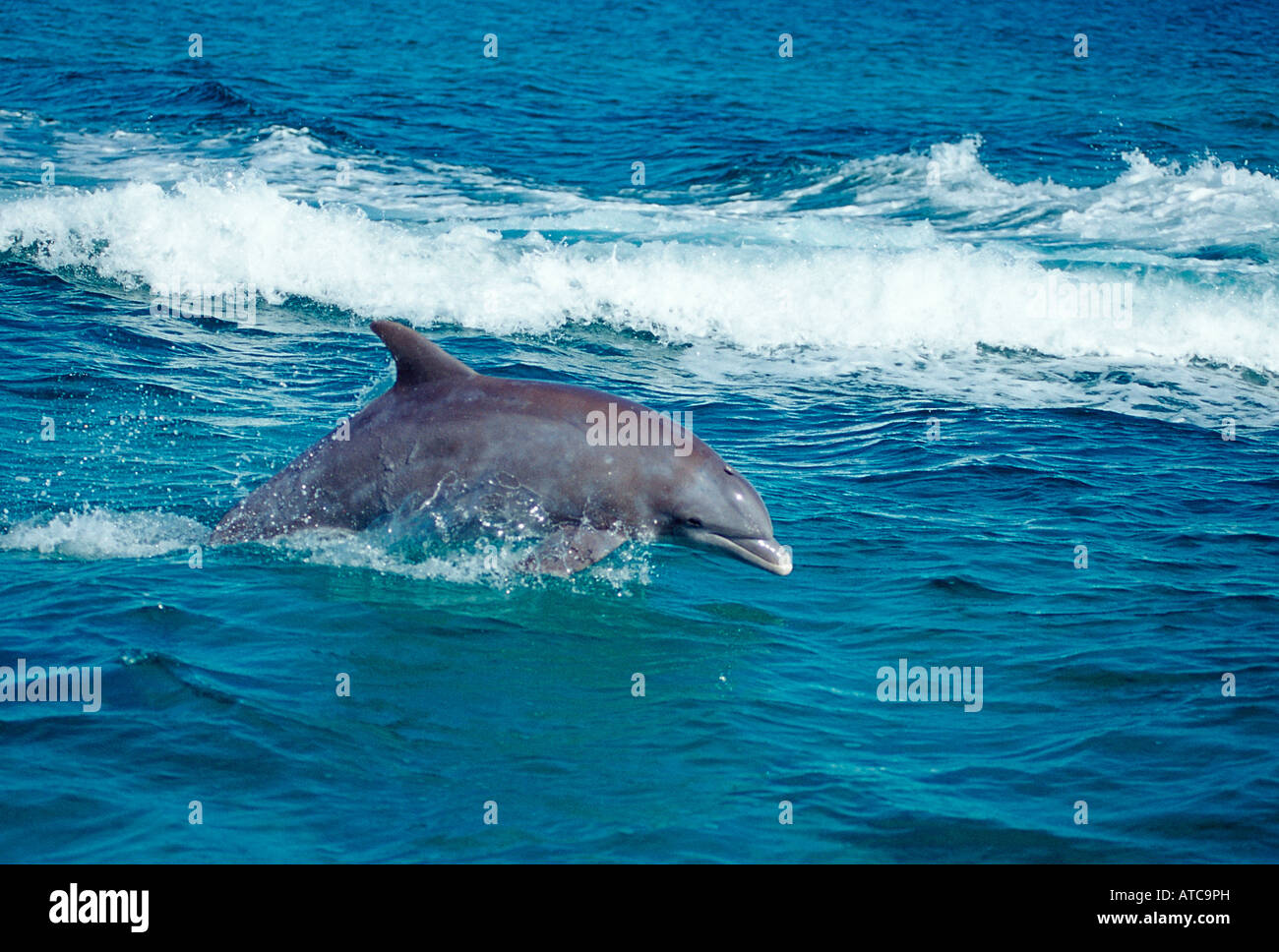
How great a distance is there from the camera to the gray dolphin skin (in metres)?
10.1

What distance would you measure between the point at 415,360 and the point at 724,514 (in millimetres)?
2560

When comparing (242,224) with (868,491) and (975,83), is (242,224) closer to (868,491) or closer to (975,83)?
(868,491)

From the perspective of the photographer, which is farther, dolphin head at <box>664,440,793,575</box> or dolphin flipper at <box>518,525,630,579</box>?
dolphin head at <box>664,440,793,575</box>

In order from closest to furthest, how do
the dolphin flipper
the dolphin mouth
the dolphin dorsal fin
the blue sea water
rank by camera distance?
the blue sea water, the dolphin flipper, the dolphin dorsal fin, the dolphin mouth

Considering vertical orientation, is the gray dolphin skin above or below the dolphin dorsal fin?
below

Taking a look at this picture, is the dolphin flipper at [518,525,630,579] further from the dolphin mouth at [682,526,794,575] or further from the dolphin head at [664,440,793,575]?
the dolphin mouth at [682,526,794,575]

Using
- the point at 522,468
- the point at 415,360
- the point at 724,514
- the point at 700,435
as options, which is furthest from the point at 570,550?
the point at 700,435

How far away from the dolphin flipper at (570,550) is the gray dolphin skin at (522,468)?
2cm

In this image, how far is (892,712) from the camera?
8805mm

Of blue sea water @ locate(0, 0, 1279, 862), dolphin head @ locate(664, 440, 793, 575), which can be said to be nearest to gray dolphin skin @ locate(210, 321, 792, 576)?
dolphin head @ locate(664, 440, 793, 575)

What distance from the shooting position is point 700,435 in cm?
1492

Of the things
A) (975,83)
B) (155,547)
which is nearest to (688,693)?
(155,547)

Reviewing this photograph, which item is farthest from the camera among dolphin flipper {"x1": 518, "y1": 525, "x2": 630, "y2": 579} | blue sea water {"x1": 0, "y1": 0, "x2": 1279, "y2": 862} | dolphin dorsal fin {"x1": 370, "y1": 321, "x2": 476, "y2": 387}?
dolphin dorsal fin {"x1": 370, "y1": 321, "x2": 476, "y2": 387}

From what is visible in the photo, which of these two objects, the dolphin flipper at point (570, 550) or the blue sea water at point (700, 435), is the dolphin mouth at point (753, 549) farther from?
the dolphin flipper at point (570, 550)
